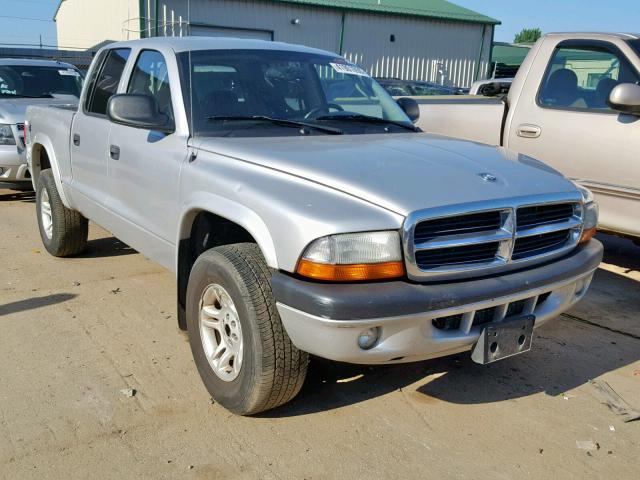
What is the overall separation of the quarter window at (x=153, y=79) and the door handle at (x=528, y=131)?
3176 mm

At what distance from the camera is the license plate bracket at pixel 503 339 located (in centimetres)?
301

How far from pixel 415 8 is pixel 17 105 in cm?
2444

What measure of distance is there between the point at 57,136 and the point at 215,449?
353cm

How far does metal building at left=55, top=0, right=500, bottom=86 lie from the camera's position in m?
24.1

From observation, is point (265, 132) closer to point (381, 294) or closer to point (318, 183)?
point (318, 183)

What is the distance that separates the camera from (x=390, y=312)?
272cm

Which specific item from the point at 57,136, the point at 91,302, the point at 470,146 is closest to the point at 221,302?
the point at 470,146

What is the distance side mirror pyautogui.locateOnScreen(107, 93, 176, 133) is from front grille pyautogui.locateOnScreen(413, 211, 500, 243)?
1.69 meters

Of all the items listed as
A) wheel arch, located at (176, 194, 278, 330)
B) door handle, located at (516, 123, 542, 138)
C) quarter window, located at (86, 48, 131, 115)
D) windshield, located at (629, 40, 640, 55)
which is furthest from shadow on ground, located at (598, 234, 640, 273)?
quarter window, located at (86, 48, 131, 115)

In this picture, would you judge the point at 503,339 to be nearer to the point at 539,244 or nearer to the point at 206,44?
the point at 539,244

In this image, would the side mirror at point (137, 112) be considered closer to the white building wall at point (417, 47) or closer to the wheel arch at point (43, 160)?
the wheel arch at point (43, 160)

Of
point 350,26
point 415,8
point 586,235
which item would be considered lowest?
point 586,235

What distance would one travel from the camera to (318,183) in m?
2.99

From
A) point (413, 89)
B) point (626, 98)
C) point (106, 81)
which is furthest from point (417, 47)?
point (106, 81)
